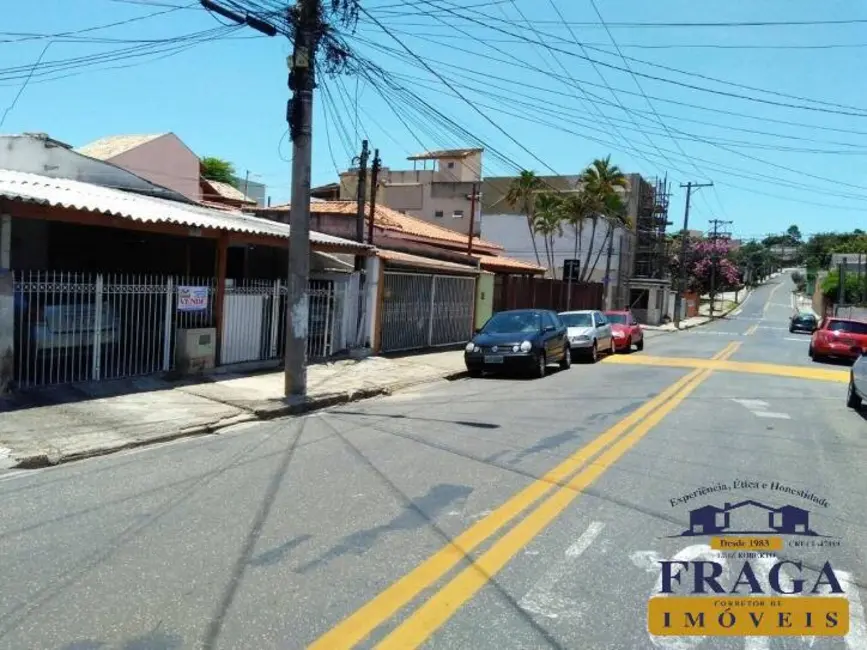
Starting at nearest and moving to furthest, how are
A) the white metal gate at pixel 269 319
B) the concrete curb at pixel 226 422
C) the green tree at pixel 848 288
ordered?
→ the concrete curb at pixel 226 422
the white metal gate at pixel 269 319
the green tree at pixel 848 288

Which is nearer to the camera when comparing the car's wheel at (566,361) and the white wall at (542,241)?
the car's wheel at (566,361)

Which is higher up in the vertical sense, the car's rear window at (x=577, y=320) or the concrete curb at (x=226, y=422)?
the car's rear window at (x=577, y=320)

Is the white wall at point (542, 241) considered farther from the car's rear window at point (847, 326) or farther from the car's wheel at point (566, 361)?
the car's wheel at point (566, 361)

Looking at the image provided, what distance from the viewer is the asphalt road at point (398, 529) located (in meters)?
3.59

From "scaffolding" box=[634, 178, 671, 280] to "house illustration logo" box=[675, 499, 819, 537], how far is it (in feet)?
177

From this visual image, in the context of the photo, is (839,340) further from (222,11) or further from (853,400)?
(222,11)

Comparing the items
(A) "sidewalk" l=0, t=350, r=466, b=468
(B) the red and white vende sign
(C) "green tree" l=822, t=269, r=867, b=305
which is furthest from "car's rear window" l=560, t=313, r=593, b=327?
(C) "green tree" l=822, t=269, r=867, b=305

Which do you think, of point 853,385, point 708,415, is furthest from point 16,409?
point 853,385

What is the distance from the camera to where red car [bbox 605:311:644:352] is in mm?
23484

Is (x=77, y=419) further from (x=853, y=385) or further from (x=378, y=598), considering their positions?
(x=853, y=385)

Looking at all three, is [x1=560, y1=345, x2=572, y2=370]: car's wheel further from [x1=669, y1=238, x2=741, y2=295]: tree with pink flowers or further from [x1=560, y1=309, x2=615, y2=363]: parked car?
[x1=669, y1=238, x2=741, y2=295]: tree with pink flowers

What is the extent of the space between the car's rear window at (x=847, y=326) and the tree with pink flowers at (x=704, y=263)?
50216mm

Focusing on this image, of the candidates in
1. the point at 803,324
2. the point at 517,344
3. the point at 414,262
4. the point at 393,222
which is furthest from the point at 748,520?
the point at 803,324

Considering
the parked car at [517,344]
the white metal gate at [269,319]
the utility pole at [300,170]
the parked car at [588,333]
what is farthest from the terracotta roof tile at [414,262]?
the utility pole at [300,170]
